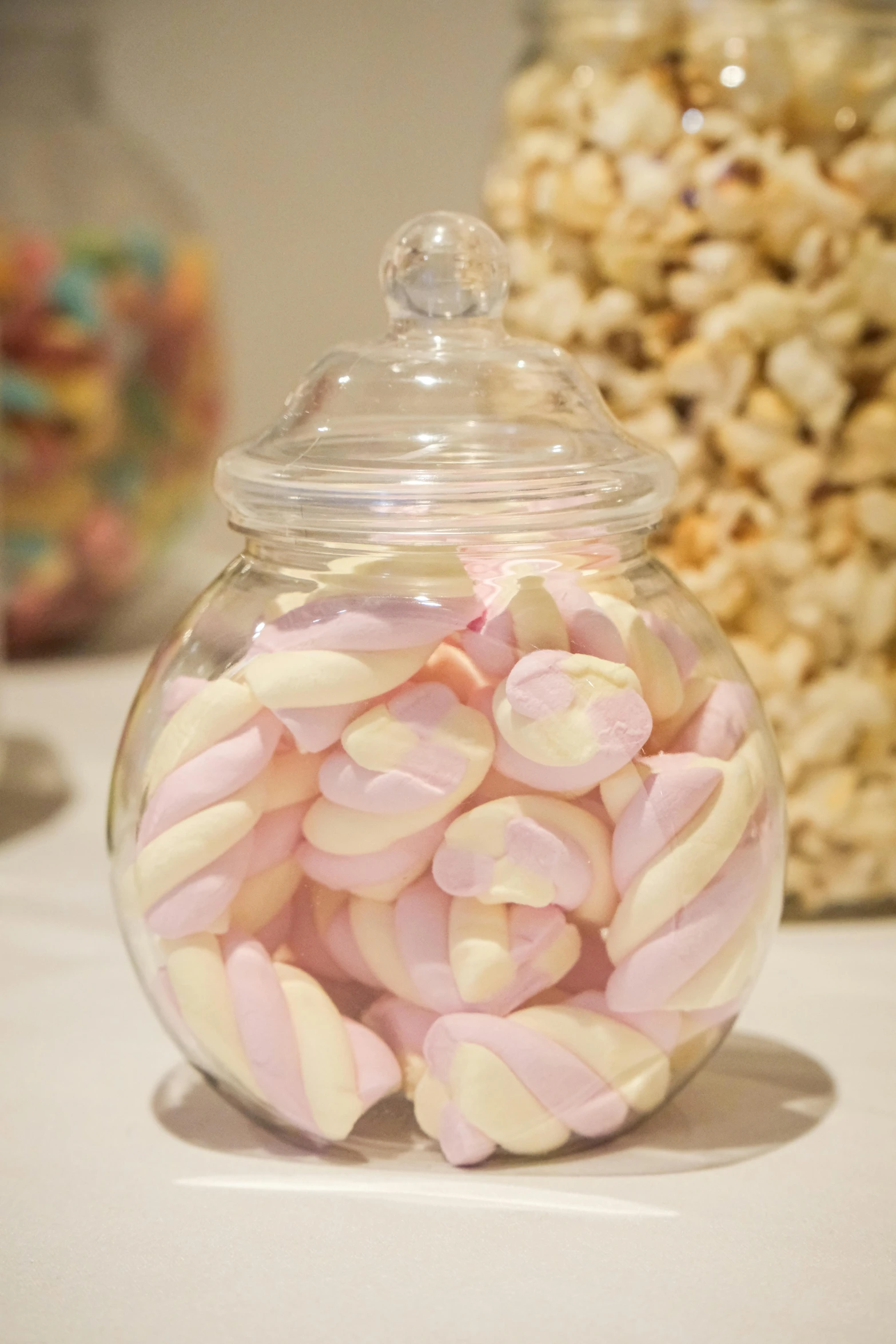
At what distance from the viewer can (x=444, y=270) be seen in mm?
510

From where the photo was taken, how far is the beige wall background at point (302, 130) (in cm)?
116

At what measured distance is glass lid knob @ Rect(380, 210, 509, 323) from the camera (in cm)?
51

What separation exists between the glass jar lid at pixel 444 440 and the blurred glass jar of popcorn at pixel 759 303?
14 cm

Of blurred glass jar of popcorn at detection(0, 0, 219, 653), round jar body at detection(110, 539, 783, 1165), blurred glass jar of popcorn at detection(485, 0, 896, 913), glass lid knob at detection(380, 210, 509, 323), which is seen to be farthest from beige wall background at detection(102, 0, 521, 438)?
round jar body at detection(110, 539, 783, 1165)

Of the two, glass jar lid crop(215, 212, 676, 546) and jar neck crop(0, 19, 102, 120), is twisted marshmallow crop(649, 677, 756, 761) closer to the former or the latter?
glass jar lid crop(215, 212, 676, 546)

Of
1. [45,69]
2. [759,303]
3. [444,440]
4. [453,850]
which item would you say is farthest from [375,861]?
[45,69]

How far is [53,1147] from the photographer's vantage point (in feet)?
1.72

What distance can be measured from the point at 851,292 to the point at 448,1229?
16.0 inches

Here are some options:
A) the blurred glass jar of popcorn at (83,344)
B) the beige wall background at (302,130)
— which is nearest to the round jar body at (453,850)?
the blurred glass jar of popcorn at (83,344)

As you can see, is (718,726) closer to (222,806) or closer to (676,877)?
(676,877)

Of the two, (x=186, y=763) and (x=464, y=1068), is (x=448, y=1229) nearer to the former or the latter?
(x=464, y=1068)

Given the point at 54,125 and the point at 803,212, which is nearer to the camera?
the point at 803,212

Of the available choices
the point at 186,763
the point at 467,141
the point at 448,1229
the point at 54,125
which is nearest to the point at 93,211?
the point at 54,125

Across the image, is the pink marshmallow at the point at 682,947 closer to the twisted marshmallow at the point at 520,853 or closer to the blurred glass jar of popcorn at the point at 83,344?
the twisted marshmallow at the point at 520,853
